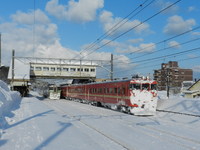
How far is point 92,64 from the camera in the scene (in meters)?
65.8

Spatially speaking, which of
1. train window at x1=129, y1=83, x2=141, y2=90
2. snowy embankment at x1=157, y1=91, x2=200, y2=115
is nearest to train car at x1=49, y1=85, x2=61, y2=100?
snowy embankment at x1=157, y1=91, x2=200, y2=115

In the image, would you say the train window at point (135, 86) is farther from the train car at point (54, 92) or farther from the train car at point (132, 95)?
the train car at point (54, 92)

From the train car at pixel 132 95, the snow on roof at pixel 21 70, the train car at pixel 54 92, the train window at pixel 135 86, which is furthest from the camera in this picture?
the snow on roof at pixel 21 70

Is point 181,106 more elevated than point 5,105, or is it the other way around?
point 5,105

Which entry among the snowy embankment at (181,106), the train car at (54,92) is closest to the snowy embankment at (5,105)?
the snowy embankment at (181,106)

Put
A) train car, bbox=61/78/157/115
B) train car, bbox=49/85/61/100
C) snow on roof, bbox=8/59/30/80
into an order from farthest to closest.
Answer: snow on roof, bbox=8/59/30/80 → train car, bbox=49/85/61/100 → train car, bbox=61/78/157/115

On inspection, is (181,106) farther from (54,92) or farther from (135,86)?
(54,92)

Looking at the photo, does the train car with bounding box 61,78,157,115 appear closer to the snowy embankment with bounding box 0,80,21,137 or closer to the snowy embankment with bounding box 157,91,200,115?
the snowy embankment with bounding box 157,91,200,115

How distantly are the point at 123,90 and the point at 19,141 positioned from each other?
14043 mm

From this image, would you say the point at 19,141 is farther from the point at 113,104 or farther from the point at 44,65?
the point at 44,65

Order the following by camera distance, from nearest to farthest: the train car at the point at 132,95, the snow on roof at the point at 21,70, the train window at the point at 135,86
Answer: the train car at the point at 132,95
the train window at the point at 135,86
the snow on roof at the point at 21,70

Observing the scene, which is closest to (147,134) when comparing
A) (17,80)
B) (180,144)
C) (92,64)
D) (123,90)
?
(180,144)

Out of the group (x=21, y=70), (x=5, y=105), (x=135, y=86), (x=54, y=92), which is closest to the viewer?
(x=5, y=105)

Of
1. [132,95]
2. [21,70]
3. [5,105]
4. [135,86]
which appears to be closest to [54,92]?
[21,70]
